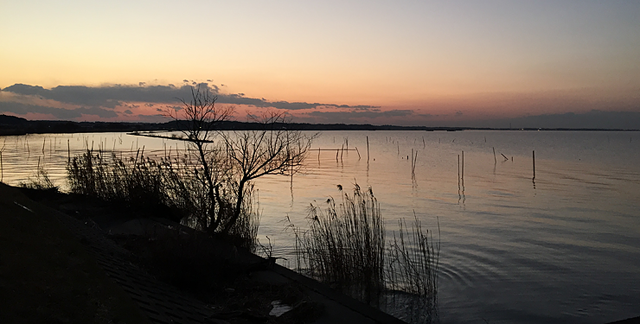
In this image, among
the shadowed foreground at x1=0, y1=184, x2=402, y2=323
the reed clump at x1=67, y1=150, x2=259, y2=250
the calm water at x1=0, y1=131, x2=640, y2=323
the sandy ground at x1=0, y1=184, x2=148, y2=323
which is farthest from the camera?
the reed clump at x1=67, y1=150, x2=259, y2=250

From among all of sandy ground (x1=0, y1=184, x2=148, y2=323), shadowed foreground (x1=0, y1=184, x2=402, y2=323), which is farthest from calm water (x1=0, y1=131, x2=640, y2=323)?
sandy ground (x1=0, y1=184, x2=148, y2=323)

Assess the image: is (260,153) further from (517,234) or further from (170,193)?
(517,234)

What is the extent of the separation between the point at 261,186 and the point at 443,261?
17853mm

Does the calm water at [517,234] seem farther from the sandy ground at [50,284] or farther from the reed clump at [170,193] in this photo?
the sandy ground at [50,284]

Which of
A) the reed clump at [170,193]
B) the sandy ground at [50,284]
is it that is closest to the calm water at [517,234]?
the reed clump at [170,193]

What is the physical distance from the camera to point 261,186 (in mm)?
28594

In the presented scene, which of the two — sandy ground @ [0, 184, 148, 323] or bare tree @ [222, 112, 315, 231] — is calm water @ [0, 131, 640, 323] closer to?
bare tree @ [222, 112, 315, 231]

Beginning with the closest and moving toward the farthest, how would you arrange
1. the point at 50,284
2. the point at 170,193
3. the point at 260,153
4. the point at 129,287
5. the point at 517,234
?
the point at 50,284 < the point at 129,287 < the point at 260,153 < the point at 170,193 < the point at 517,234

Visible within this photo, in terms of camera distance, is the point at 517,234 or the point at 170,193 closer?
the point at 170,193

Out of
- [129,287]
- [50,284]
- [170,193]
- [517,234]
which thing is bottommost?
[517,234]

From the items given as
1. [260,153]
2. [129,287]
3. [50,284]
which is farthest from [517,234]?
[50,284]

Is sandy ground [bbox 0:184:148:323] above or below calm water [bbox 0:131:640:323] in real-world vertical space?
above

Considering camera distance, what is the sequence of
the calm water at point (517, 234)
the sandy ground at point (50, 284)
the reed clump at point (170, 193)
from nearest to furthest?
the sandy ground at point (50, 284), the calm water at point (517, 234), the reed clump at point (170, 193)

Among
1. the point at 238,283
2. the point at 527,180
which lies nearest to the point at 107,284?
the point at 238,283
